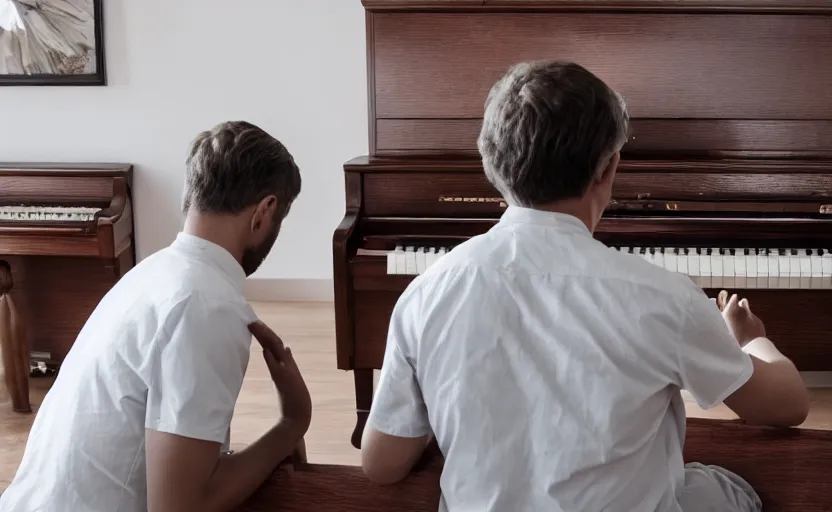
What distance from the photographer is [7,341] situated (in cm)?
330

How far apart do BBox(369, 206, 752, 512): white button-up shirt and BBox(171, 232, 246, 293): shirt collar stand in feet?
1.27

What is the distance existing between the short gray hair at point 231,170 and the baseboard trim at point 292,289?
3302 mm

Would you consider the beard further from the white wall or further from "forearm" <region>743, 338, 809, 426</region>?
the white wall

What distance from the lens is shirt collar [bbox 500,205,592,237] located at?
1.19 meters

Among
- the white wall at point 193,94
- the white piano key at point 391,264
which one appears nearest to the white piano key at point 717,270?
the white piano key at point 391,264

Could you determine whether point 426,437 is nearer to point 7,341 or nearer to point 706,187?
point 706,187

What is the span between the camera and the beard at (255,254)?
1541 millimetres

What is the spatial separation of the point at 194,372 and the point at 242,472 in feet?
0.55

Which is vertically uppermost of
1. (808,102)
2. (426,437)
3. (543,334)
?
(808,102)

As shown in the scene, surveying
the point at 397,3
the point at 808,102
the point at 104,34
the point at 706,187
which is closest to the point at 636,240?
the point at 706,187

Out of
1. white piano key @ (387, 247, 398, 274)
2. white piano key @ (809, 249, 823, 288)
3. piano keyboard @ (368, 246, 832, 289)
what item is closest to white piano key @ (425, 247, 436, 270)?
piano keyboard @ (368, 246, 832, 289)

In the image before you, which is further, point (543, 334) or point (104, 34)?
point (104, 34)

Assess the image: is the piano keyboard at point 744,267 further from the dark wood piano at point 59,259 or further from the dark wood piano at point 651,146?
the dark wood piano at point 59,259

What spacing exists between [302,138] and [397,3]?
1.58m
